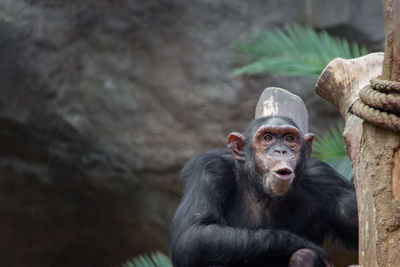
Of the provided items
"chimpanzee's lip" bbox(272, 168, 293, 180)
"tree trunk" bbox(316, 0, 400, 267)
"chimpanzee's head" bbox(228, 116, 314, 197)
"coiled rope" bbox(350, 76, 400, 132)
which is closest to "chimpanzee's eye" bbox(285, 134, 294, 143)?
"chimpanzee's head" bbox(228, 116, 314, 197)

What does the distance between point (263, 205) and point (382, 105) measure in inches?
60.2

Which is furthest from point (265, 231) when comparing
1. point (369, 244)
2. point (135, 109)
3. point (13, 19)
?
point (13, 19)

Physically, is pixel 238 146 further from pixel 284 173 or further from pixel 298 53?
pixel 298 53

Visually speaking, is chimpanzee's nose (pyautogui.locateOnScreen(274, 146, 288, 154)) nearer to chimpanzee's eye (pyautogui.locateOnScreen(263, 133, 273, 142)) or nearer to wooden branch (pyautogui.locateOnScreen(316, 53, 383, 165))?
chimpanzee's eye (pyautogui.locateOnScreen(263, 133, 273, 142))

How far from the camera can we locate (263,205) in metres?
3.89

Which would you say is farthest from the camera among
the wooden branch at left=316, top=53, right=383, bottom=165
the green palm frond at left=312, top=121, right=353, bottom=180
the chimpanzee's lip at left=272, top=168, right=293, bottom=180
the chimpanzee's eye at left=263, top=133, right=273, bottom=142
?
the green palm frond at left=312, top=121, right=353, bottom=180

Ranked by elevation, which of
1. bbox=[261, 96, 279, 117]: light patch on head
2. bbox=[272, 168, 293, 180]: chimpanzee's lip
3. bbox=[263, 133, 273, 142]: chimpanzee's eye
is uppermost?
bbox=[261, 96, 279, 117]: light patch on head

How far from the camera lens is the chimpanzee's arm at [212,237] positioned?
3484mm

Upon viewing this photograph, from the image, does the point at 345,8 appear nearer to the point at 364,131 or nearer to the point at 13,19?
the point at 13,19

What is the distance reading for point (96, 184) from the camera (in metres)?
7.44

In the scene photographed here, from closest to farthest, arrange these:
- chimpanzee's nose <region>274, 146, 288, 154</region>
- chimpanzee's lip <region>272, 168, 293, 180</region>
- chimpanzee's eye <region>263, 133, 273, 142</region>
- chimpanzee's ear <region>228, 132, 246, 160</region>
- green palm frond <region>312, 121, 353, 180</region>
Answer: chimpanzee's lip <region>272, 168, 293, 180</region>, chimpanzee's nose <region>274, 146, 288, 154</region>, chimpanzee's eye <region>263, 133, 273, 142</region>, chimpanzee's ear <region>228, 132, 246, 160</region>, green palm frond <region>312, 121, 353, 180</region>

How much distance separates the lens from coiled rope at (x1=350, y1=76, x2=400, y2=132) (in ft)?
8.02

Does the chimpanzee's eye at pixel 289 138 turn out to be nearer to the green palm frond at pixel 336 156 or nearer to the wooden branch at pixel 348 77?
the wooden branch at pixel 348 77

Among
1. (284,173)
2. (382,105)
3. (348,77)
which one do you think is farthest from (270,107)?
(382,105)
